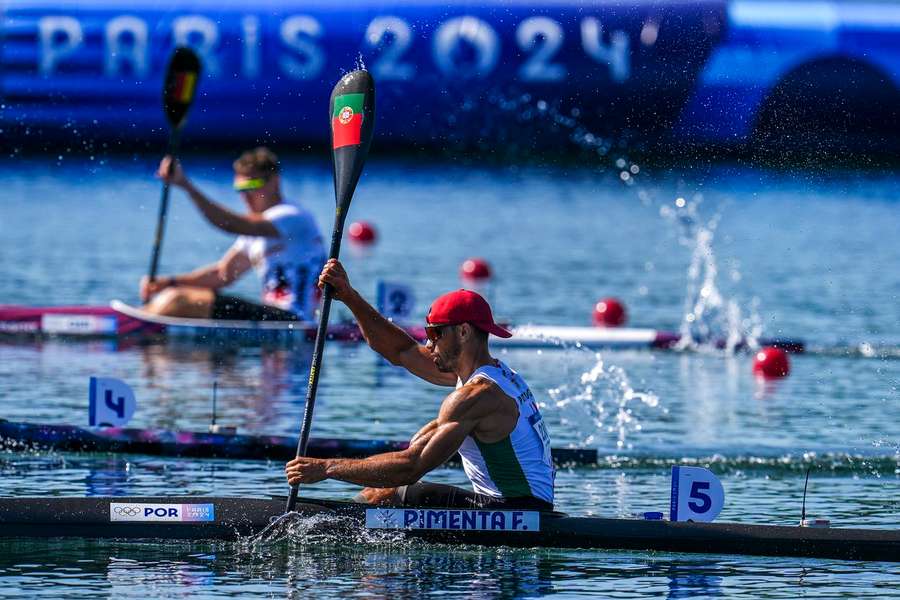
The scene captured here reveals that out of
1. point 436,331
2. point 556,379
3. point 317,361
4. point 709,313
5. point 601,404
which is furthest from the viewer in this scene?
point 709,313

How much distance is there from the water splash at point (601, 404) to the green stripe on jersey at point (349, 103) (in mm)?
3393

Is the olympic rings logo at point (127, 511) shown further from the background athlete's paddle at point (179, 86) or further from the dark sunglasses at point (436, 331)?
the background athlete's paddle at point (179, 86)

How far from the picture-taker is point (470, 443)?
375 inches

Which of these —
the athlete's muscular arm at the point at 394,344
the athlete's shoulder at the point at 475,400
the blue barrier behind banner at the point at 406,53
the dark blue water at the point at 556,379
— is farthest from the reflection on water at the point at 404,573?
the blue barrier behind banner at the point at 406,53

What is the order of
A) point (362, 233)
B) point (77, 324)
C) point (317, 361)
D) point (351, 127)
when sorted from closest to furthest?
point (317, 361), point (351, 127), point (77, 324), point (362, 233)

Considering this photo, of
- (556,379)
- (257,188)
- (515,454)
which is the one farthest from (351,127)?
(257,188)

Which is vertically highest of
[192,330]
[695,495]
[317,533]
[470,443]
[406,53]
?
[406,53]

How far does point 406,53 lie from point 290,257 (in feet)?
69.8

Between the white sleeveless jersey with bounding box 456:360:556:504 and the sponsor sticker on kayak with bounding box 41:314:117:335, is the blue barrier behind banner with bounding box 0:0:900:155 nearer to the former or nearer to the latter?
the sponsor sticker on kayak with bounding box 41:314:117:335

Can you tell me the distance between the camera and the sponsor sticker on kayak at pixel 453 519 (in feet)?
31.0

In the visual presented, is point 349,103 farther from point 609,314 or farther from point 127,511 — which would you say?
point 609,314

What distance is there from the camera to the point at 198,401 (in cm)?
1480

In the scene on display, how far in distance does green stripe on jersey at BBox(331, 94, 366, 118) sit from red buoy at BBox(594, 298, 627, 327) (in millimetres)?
8961

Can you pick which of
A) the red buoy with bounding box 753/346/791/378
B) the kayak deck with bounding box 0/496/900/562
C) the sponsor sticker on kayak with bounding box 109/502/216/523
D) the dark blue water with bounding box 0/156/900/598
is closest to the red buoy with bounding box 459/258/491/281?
the dark blue water with bounding box 0/156/900/598
